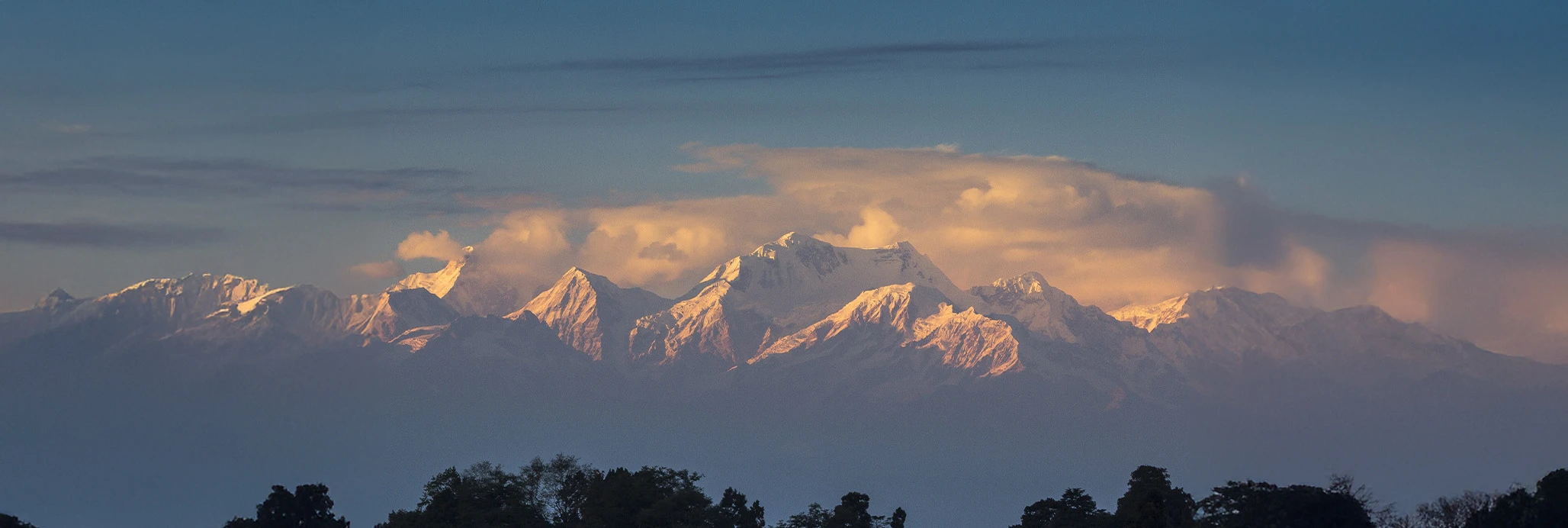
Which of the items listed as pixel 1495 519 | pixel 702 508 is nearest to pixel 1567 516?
pixel 1495 519

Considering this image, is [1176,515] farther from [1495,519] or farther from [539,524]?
[539,524]

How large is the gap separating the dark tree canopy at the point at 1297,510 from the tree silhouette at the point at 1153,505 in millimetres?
11955

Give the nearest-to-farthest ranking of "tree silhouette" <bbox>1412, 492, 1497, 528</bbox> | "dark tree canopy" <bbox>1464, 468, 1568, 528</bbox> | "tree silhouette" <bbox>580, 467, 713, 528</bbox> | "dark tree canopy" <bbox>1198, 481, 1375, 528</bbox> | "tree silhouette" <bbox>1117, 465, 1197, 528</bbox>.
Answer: "dark tree canopy" <bbox>1198, 481, 1375, 528</bbox>, "dark tree canopy" <bbox>1464, 468, 1568, 528</bbox>, "tree silhouette" <bbox>1412, 492, 1497, 528</bbox>, "tree silhouette" <bbox>1117, 465, 1197, 528</bbox>, "tree silhouette" <bbox>580, 467, 713, 528</bbox>

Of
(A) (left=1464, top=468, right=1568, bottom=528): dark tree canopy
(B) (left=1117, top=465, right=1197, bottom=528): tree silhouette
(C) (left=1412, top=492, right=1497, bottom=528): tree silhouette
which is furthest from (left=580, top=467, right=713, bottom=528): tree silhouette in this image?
(A) (left=1464, top=468, right=1568, bottom=528): dark tree canopy

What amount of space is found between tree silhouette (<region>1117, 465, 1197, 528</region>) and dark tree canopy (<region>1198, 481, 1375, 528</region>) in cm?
1196

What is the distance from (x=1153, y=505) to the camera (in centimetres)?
18150

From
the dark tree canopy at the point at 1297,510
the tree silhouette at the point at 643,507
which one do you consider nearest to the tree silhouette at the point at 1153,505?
the dark tree canopy at the point at 1297,510

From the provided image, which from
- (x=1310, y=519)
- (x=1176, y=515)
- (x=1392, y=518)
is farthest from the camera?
(x=1176, y=515)

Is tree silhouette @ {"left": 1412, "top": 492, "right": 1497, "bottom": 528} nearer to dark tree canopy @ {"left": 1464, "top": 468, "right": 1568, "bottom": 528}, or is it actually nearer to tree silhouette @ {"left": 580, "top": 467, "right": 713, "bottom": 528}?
dark tree canopy @ {"left": 1464, "top": 468, "right": 1568, "bottom": 528}

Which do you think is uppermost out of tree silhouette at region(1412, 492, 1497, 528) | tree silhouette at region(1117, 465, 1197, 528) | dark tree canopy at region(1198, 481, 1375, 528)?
tree silhouette at region(1117, 465, 1197, 528)

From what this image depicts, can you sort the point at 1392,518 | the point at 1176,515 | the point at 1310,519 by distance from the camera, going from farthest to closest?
the point at 1176,515 < the point at 1392,518 < the point at 1310,519

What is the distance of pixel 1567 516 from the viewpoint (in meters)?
152

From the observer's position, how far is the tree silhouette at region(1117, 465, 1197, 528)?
592 ft

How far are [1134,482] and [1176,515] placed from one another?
481 centimetres
